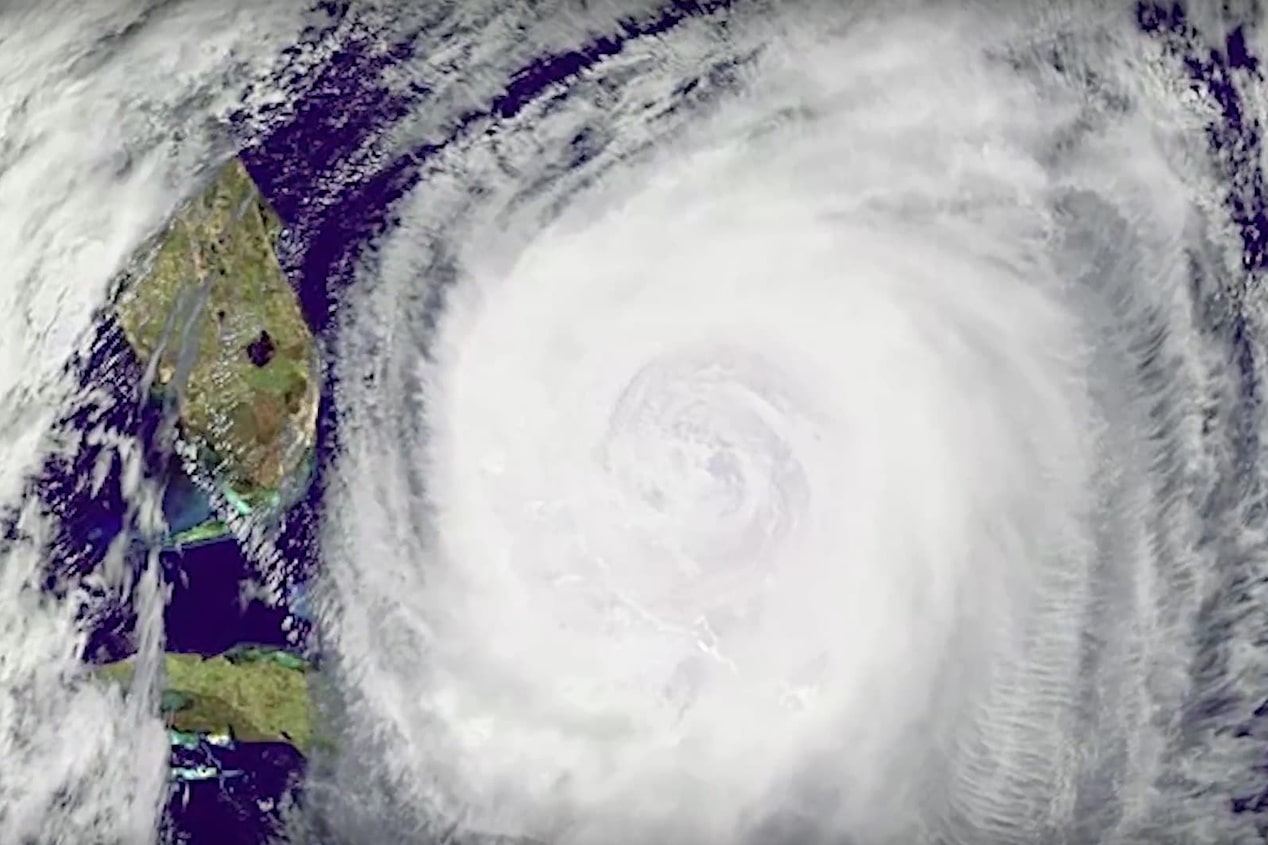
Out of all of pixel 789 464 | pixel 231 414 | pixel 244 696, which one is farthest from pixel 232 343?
pixel 789 464

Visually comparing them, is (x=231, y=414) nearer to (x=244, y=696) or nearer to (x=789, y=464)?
(x=244, y=696)

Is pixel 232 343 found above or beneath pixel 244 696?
above

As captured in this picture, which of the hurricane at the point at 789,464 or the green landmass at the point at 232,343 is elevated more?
the green landmass at the point at 232,343

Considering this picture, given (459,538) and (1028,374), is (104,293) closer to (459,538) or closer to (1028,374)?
(459,538)

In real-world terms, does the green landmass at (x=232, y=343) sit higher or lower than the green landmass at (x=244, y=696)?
higher
